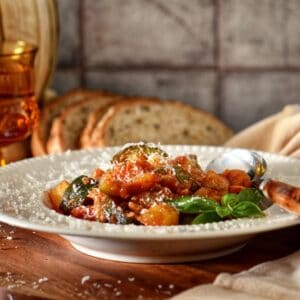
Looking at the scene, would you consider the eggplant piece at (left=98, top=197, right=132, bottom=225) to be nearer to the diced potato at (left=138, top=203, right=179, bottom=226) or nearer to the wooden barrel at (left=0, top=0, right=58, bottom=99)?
the diced potato at (left=138, top=203, right=179, bottom=226)

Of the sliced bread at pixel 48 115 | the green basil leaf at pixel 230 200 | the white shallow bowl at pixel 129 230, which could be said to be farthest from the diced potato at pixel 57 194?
the sliced bread at pixel 48 115

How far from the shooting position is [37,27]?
3.14 meters

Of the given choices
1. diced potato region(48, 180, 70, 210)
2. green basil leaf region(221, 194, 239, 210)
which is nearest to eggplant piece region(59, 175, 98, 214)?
diced potato region(48, 180, 70, 210)

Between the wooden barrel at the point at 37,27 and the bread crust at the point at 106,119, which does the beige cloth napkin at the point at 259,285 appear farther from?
Answer: the wooden barrel at the point at 37,27

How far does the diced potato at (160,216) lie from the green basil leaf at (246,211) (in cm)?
14

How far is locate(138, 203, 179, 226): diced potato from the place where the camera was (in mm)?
1814

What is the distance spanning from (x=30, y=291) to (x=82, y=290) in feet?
0.35

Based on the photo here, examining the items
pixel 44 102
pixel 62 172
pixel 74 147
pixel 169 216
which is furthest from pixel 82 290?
pixel 44 102

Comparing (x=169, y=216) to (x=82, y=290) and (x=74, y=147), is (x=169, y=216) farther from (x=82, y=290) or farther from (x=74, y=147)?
(x=74, y=147)

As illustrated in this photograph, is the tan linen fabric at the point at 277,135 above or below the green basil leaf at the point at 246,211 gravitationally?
below

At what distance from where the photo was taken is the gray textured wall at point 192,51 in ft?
11.7

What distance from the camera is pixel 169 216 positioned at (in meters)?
1.82

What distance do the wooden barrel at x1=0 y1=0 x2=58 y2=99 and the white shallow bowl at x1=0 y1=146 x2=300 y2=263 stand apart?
1.01 m

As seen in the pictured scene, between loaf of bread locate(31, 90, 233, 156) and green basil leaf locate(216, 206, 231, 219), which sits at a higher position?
green basil leaf locate(216, 206, 231, 219)
